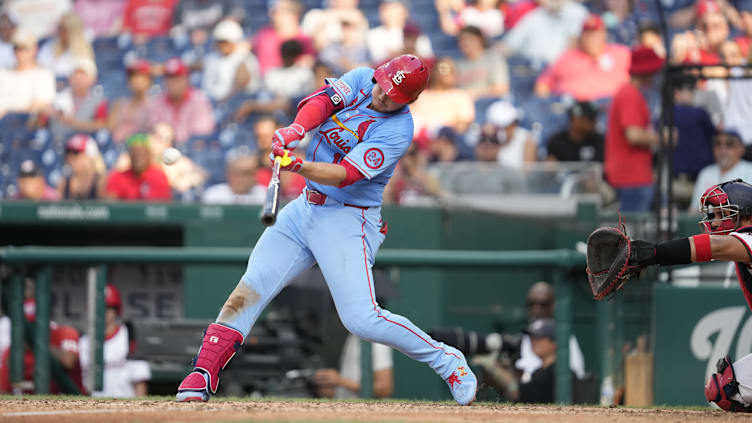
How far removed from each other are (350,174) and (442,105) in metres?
5.61

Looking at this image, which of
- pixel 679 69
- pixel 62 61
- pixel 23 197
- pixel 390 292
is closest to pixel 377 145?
pixel 390 292

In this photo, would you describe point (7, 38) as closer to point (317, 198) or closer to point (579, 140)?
point (579, 140)

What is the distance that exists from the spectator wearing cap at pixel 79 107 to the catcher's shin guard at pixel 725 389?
7440 millimetres

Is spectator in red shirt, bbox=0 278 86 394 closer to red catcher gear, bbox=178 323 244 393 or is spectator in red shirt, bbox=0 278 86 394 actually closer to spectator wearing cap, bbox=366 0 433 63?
red catcher gear, bbox=178 323 244 393

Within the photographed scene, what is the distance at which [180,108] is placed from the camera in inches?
430

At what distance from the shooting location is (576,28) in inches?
425

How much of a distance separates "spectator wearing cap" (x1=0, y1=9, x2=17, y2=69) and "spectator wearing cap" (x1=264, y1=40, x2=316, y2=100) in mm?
3161

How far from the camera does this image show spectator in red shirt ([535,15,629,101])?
10.2m

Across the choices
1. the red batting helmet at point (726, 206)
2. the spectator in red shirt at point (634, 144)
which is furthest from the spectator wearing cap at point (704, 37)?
the red batting helmet at point (726, 206)

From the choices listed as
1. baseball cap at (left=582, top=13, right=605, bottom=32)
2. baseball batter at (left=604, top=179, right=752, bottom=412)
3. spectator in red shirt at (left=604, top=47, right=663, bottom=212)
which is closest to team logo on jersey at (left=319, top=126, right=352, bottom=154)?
baseball batter at (left=604, top=179, right=752, bottom=412)

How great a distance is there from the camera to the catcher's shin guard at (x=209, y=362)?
478 centimetres

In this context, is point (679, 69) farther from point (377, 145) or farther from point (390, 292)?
point (377, 145)

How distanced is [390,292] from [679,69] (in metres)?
2.28

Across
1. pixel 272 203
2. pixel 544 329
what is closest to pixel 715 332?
pixel 544 329
